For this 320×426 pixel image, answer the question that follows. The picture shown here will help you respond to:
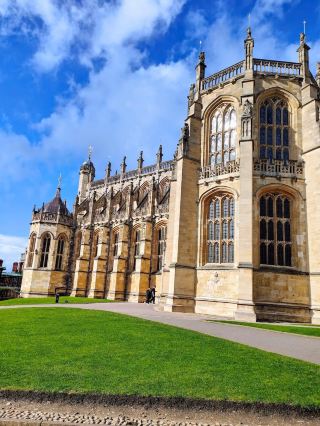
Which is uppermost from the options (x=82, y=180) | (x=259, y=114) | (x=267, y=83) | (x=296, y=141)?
(x=82, y=180)

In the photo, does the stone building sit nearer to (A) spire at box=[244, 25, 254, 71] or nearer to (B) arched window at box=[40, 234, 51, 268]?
(A) spire at box=[244, 25, 254, 71]

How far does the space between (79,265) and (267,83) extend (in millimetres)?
30767

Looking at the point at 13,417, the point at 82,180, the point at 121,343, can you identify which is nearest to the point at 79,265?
the point at 82,180

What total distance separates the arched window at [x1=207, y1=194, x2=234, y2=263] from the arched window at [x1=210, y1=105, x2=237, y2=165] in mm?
2778

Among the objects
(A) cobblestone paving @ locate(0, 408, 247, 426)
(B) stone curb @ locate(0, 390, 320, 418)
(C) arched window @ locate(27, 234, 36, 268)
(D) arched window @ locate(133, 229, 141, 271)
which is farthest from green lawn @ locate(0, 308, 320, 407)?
(C) arched window @ locate(27, 234, 36, 268)

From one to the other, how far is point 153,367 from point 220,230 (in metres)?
14.7

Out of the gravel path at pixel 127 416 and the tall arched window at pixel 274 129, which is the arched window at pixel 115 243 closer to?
the tall arched window at pixel 274 129

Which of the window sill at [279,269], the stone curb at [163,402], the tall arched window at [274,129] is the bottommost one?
the stone curb at [163,402]

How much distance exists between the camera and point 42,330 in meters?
11.5

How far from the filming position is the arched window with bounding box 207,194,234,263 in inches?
814

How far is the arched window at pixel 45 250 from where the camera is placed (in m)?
44.0

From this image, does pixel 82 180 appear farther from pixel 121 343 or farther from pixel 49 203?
pixel 121 343

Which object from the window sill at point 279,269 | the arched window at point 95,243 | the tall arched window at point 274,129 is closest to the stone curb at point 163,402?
the window sill at point 279,269

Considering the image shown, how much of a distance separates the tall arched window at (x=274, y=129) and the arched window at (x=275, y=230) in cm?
301
